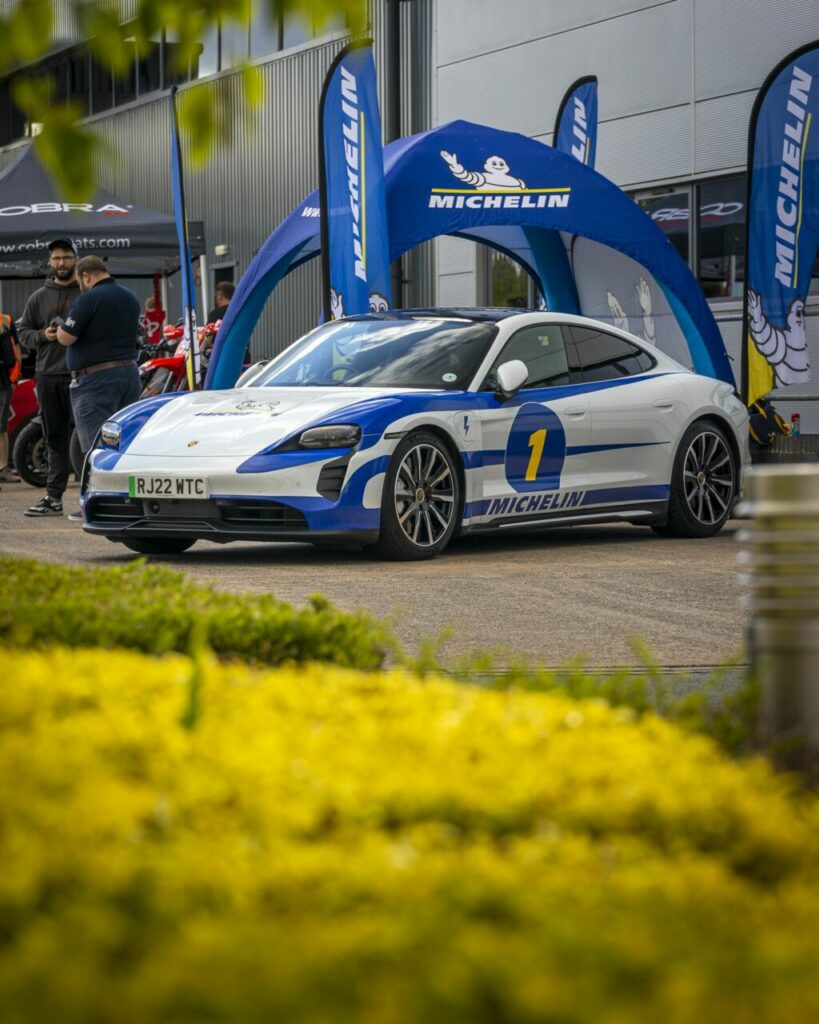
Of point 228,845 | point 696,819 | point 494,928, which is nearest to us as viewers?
point 494,928

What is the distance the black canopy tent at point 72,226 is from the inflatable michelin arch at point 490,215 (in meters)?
7.35

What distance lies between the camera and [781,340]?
16.6m

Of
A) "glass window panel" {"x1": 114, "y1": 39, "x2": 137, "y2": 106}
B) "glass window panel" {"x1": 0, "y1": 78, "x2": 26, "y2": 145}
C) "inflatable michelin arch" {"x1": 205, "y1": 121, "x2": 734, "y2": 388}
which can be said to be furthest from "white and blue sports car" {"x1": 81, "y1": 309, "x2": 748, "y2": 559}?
"glass window panel" {"x1": 0, "y1": 78, "x2": 26, "y2": 145}

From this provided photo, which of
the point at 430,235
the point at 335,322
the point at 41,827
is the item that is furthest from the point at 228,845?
the point at 430,235

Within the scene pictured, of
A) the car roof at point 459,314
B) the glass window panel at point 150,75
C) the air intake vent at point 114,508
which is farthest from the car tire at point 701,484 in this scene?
the glass window panel at point 150,75

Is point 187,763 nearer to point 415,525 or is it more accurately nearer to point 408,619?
point 408,619

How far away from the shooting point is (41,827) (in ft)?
9.27

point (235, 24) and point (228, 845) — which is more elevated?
point (235, 24)

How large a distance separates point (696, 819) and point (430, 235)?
40.1 feet

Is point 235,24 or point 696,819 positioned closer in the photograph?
point 696,819

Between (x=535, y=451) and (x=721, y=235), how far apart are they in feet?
32.8

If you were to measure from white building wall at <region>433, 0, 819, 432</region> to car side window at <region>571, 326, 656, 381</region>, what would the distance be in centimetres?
687

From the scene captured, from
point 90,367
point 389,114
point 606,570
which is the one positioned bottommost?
point 606,570

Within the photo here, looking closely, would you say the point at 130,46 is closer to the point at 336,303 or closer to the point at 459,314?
the point at 459,314
